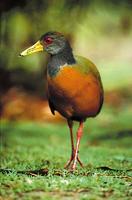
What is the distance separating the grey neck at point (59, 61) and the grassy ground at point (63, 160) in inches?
45.4

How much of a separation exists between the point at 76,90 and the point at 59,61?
0.43 meters

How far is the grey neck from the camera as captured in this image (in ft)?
25.7

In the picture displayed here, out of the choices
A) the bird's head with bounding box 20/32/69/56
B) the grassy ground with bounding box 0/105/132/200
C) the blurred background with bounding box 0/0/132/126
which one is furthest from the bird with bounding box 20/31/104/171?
the blurred background with bounding box 0/0/132/126

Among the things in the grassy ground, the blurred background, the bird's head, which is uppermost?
the blurred background

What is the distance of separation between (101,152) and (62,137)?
285 cm

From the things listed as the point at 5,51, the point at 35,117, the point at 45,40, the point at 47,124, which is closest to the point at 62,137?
the point at 47,124

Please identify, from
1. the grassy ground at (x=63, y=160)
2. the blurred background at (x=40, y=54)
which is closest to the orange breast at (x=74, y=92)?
the grassy ground at (x=63, y=160)

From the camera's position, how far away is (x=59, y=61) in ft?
26.2

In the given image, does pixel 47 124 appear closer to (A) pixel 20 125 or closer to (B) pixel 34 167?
(A) pixel 20 125

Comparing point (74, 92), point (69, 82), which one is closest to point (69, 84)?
point (69, 82)

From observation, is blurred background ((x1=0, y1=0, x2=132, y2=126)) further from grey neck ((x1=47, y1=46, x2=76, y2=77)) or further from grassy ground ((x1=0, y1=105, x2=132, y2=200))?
grey neck ((x1=47, y1=46, x2=76, y2=77))

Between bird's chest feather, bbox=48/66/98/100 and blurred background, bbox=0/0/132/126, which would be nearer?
bird's chest feather, bbox=48/66/98/100

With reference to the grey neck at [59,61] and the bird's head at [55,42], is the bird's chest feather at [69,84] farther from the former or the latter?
the bird's head at [55,42]

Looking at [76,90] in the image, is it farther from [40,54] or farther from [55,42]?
[40,54]
